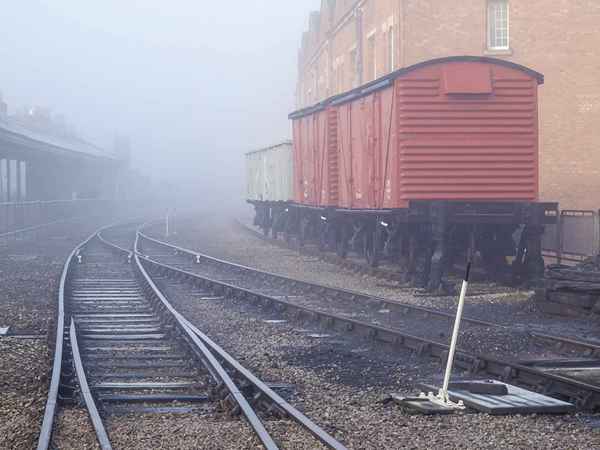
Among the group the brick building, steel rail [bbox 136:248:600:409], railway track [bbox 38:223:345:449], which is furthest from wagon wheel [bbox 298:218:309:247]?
steel rail [bbox 136:248:600:409]

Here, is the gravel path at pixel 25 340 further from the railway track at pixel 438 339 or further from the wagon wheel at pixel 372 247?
the wagon wheel at pixel 372 247

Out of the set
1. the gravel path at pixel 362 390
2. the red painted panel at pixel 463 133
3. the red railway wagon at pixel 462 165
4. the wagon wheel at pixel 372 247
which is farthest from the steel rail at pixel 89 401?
the wagon wheel at pixel 372 247

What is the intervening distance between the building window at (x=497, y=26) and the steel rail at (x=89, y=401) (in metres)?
22.0

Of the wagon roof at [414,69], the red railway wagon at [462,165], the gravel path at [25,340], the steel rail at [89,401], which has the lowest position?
the gravel path at [25,340]

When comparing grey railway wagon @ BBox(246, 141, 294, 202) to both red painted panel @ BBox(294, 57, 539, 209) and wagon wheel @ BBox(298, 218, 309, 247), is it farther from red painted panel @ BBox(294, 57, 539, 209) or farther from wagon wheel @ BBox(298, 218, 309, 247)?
red painted panel @ BBox(294, 57, 539, 209)

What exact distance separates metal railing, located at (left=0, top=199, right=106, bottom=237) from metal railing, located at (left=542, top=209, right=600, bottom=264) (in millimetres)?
20857

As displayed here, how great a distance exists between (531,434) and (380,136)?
11.7m

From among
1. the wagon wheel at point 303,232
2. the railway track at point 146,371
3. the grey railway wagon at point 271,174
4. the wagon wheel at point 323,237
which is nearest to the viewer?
the railway track at point 146,371

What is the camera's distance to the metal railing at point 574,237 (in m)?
18.4

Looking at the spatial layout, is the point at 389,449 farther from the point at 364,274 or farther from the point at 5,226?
the point at 5,226

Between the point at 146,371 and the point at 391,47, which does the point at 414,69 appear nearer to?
the point at 146,371

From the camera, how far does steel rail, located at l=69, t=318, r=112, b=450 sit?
615 cm

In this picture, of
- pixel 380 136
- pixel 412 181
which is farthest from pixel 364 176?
pixel 412 181

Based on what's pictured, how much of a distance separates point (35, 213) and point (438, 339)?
1417 inches
